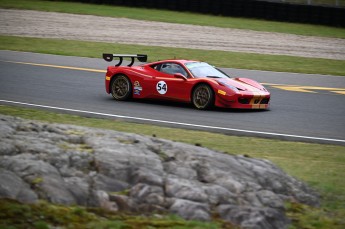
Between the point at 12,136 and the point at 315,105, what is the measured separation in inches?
384

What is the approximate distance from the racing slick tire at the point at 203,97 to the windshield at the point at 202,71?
1.22ft

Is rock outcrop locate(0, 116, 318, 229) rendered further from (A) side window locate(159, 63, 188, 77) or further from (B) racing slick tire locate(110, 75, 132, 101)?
(B) racing slick tire locate(110, 75, 132, 101)

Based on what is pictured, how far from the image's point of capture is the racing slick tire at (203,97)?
1563 cm

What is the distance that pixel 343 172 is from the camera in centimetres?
1077

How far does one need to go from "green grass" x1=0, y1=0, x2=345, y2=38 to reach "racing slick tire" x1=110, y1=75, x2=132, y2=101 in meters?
15.6

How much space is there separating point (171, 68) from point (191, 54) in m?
9.15

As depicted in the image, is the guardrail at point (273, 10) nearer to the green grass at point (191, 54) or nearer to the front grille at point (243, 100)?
the green grass at point (191, 54)

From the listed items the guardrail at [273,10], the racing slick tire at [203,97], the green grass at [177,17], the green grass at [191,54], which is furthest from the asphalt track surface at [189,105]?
the guardrail at [273,10]

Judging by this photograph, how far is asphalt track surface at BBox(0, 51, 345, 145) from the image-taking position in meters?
14.1

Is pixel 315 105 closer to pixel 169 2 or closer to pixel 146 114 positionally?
pixel 146 114

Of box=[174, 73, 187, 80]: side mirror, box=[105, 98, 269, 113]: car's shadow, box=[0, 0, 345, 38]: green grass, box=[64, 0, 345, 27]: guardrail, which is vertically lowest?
box=[105, 98, 269, 113]: car's shadow

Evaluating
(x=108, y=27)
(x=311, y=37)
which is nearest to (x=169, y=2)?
(x=108, y=27)

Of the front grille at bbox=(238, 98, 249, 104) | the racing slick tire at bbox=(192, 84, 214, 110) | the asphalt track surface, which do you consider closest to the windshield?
the racing slick tire at bbox=(192, 84, 214, 110)

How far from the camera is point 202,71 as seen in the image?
1622cm
